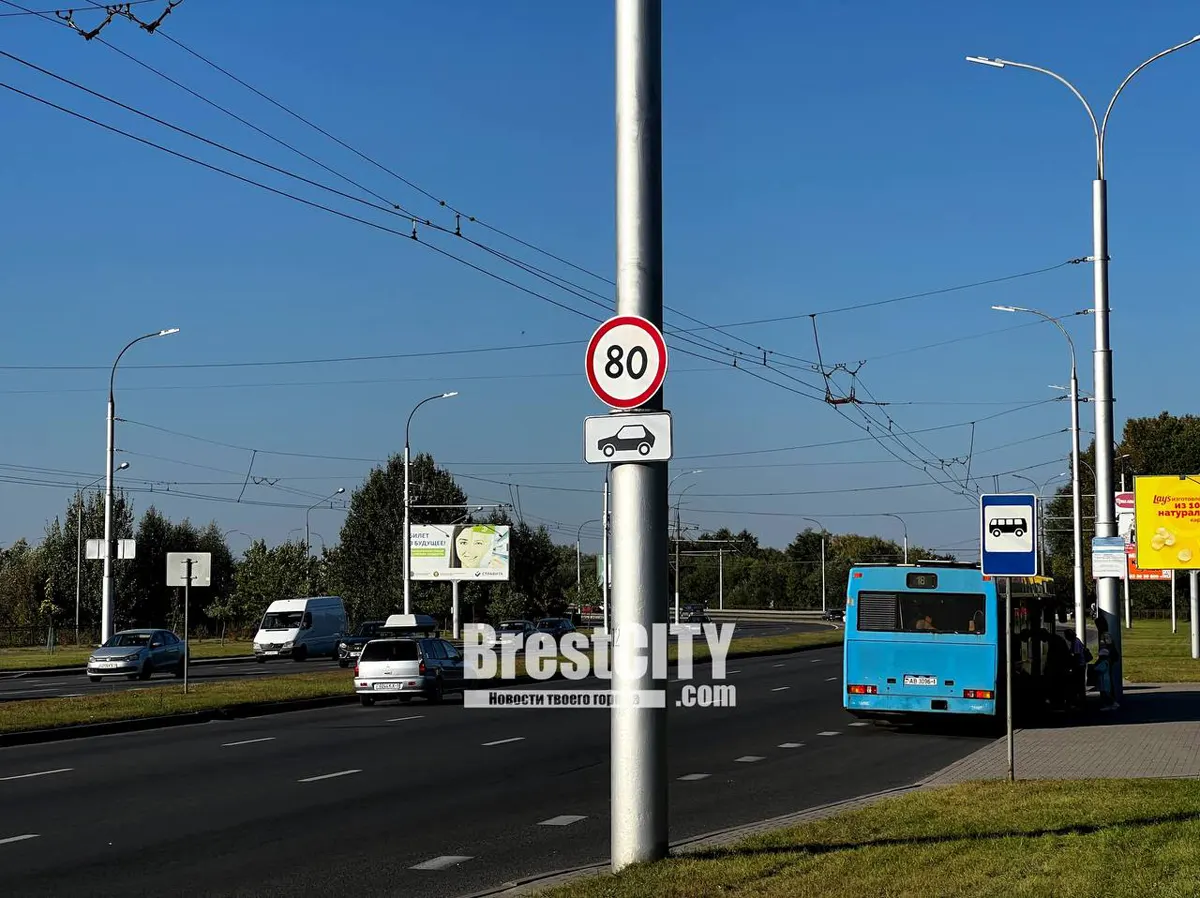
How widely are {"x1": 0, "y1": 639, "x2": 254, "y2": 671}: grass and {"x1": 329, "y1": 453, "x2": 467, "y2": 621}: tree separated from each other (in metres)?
18.6

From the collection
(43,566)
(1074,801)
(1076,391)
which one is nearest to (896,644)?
(1074,801)

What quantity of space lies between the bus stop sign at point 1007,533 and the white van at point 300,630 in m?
46.3

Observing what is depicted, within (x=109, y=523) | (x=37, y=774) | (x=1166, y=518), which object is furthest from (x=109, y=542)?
(x=1166, y=518)

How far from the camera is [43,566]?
96125 millimetres

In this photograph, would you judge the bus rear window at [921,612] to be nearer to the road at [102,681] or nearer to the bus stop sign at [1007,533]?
the bus stop sign at [1007,533]

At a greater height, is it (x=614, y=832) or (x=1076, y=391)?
(x=1076, y=391)

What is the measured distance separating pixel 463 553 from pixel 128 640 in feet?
119

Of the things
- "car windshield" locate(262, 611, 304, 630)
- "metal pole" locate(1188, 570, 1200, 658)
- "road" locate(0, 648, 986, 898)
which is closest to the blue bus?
"road" locate(0, 648, 986, 898)

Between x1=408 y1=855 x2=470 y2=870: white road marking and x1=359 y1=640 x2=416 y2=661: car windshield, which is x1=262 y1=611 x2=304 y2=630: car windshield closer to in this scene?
x1=359 y1=640 x2=416 y2=661: car windshield

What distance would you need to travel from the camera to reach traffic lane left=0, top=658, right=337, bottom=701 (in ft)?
113

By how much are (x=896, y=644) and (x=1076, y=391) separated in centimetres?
1931

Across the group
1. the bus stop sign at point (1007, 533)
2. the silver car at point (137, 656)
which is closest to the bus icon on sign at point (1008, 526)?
the bus stop sign at point (1007, 533)

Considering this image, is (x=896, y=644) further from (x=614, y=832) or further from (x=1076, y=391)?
(x=1076, y=391)

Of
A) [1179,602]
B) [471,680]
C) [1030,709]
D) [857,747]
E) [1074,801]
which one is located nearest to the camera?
[1074,801]
